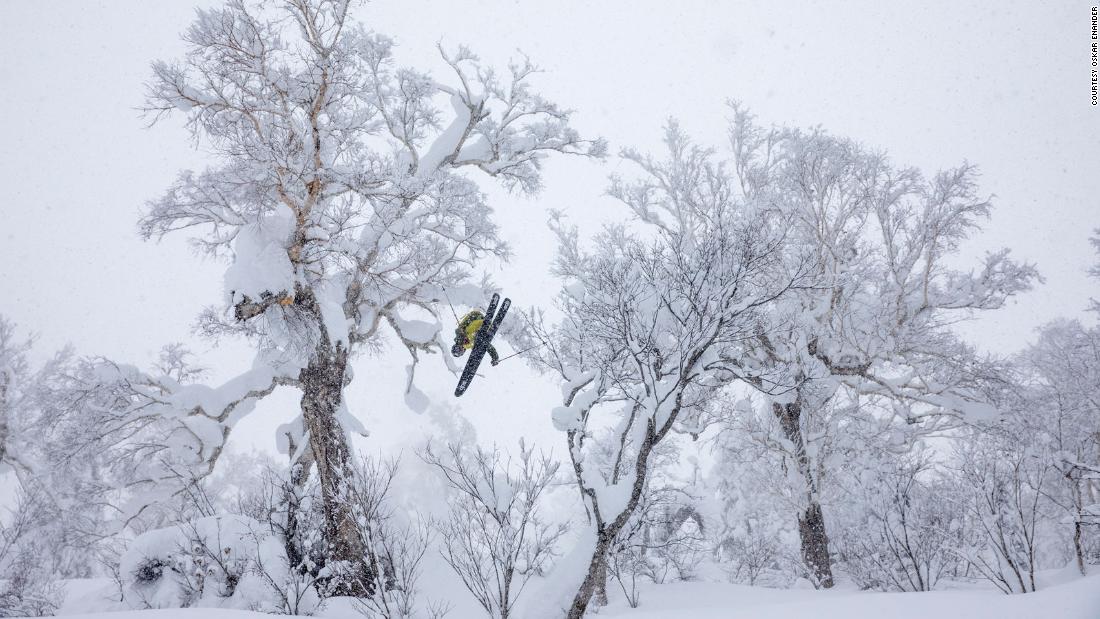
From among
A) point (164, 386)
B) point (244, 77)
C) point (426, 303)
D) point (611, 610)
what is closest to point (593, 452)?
point (611, 610)

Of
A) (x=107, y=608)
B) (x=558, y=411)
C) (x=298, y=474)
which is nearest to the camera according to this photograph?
(x=558, y=411)

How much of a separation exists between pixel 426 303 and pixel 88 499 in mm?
8354

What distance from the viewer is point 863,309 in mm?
11164

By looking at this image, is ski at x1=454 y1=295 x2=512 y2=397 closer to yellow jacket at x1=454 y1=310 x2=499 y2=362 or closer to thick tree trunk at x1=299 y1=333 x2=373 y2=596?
yellow jacket at x1=454 y1=310 x2=499 y2=362

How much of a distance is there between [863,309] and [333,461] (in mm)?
11486

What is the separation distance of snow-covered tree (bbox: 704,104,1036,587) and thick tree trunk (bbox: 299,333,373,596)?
25.0 feet

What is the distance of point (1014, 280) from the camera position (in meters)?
9.95

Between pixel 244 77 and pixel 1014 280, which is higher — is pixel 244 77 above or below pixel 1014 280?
above

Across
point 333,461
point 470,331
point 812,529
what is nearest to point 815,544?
point 812,529

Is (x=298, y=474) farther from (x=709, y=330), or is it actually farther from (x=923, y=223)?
(x=923, y=223)

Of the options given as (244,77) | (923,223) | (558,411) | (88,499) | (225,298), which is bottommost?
(88,499)

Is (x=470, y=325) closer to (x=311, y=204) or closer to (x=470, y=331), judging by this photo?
(x=470, y=331)

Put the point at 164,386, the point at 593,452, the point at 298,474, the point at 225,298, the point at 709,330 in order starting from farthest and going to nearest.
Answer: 1. the point at 593,452
2. the point at 298,474
3. the point at 164,386
4. the point at 225,298
5. the point at 709,330

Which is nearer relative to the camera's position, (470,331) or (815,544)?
(470,331)
